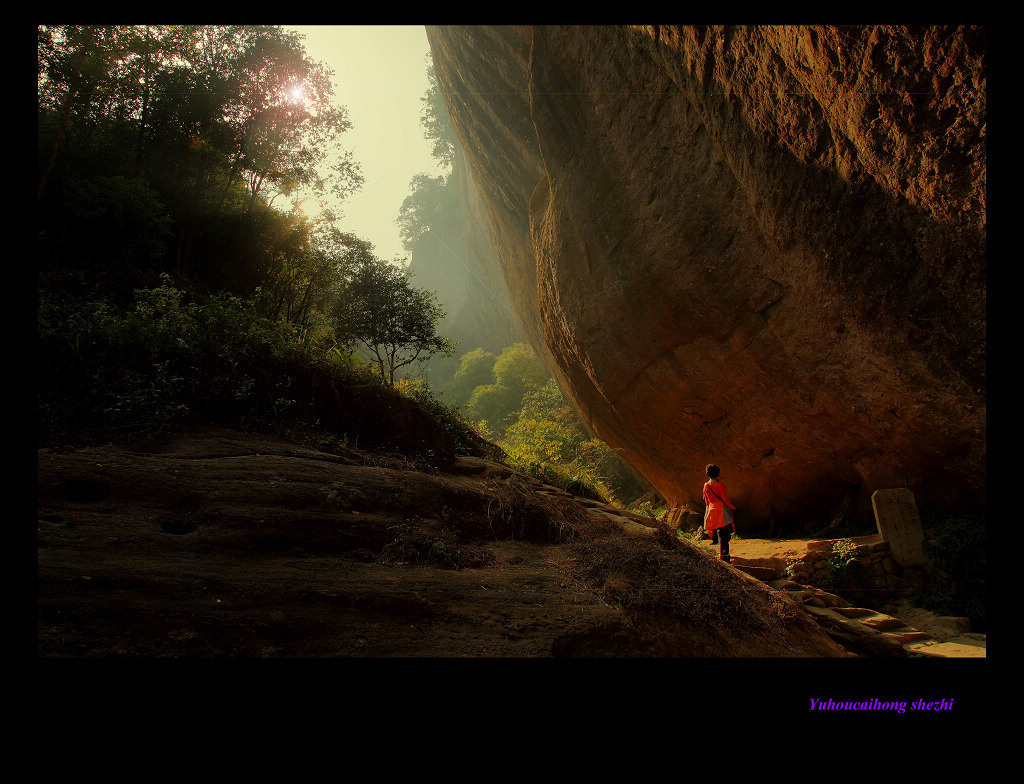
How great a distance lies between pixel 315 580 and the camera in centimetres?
279

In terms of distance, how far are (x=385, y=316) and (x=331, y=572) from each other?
906 centimetres

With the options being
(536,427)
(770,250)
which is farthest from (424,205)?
(770,250)

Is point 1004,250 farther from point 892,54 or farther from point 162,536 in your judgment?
point 162,536

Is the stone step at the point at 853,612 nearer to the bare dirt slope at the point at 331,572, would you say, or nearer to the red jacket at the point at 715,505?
the bare dirt slope at the point at 331,572

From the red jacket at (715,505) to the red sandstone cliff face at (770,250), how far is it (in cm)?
236

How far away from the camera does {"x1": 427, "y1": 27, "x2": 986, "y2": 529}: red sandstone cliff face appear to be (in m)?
4.47

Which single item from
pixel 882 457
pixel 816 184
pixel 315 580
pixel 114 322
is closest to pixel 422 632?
pixel 315 580

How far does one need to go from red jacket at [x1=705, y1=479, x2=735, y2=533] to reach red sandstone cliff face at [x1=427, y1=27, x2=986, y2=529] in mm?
2363

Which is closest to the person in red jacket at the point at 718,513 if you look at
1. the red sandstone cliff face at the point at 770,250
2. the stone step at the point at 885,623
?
the stone step at the point at 885,623

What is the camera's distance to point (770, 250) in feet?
22.3

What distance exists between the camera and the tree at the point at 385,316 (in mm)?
11109

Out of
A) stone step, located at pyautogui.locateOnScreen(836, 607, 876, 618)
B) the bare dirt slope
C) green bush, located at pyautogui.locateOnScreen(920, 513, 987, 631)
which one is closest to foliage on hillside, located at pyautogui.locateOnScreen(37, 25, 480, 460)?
the bare dirt slope

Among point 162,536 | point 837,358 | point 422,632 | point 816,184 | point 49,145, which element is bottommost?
point 422,632

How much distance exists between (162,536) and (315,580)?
3.40ft
